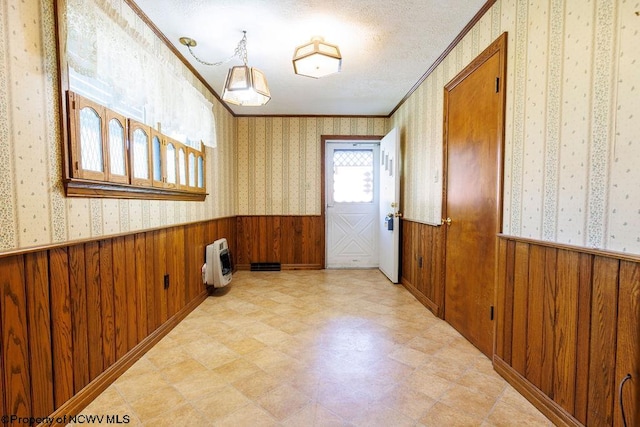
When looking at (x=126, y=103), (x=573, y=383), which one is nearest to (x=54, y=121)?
(x=126, y=103)

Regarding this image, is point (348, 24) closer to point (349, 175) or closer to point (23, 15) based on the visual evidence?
point (23, 15)

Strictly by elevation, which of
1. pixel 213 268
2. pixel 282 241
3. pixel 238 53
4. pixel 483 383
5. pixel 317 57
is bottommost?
pixel 483 383

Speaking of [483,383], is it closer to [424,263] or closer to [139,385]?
[424,263]

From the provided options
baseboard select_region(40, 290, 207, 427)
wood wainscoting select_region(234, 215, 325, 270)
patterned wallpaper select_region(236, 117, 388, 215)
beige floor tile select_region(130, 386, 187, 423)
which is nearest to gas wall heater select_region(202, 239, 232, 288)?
baseboard select_region(40, 290, 207, 427)

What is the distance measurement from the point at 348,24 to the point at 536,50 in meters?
1.26

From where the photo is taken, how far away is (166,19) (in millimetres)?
2035

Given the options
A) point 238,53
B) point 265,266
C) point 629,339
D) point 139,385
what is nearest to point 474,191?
point 629,339

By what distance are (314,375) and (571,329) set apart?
1.36 meters

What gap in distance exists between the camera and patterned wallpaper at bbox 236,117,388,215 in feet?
14.5

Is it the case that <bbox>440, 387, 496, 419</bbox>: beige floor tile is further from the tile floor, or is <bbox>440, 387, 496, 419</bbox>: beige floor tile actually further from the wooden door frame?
the wooden door frame

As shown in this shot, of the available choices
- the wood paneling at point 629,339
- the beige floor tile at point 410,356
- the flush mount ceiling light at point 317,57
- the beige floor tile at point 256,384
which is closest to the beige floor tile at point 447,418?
the beige floor tile at point 410,356

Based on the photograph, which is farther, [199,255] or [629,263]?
[199,255]

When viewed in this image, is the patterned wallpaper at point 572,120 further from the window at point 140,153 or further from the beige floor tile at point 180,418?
the window at point 140,153

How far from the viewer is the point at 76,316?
4.60 feet
